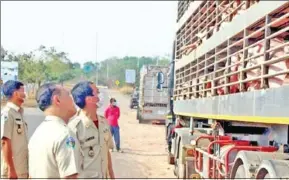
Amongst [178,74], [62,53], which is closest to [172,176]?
[178,74]

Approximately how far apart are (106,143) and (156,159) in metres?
8.46

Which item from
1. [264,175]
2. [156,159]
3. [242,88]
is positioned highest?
[242,88]

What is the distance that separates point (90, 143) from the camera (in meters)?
4.22

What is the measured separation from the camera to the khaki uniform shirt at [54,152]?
328cm

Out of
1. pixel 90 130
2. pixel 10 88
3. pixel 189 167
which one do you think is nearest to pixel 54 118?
pixel 90 130

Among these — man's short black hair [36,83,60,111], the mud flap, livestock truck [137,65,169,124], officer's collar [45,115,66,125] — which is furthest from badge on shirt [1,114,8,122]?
livestock truck [137,65,169,124]

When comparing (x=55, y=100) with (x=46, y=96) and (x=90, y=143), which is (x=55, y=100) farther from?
(x=90, y=143)

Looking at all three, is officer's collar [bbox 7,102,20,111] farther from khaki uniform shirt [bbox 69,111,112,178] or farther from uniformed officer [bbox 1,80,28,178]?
khaki uniform shirt [bbox 69,111,112,178]

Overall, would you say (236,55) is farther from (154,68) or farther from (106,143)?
(154,68)

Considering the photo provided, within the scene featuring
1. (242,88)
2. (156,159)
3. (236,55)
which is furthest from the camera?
(156,159)

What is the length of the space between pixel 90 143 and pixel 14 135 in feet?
3.57

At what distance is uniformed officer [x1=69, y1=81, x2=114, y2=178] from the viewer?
13.8ft

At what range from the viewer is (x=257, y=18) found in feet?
17.2

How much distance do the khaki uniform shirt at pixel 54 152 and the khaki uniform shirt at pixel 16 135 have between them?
1.55 m
